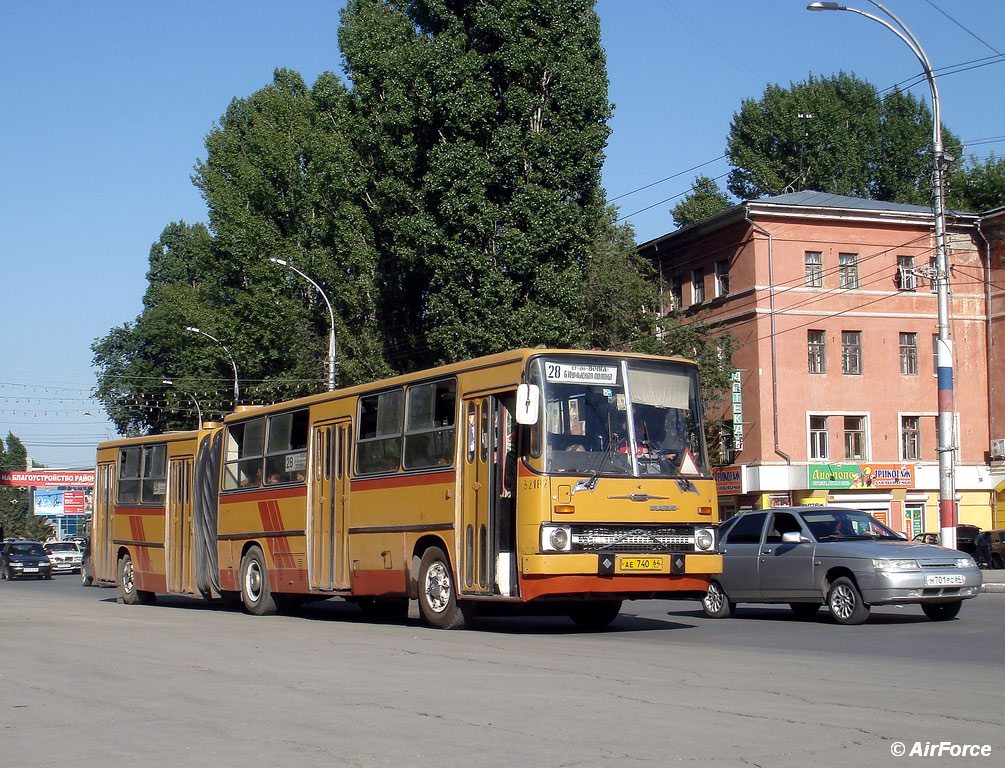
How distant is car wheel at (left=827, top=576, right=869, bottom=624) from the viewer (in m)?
15.7

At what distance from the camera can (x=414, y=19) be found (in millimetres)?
38125

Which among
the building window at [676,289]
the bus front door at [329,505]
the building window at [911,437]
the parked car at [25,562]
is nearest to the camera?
the bus front door at [329,505]

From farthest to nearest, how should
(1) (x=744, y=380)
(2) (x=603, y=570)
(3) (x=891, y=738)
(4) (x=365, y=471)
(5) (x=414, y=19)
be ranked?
(1) (x=744, y=380) < (5) (x=414, y=19) < (4) (x=365, y=471) < (2) (x=603, y=570) < (3) (x=891, y=738)

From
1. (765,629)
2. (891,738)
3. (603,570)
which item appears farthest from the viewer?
(765,629)

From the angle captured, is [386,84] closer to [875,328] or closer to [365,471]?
[875,328]

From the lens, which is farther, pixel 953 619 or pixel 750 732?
pixel 953 619

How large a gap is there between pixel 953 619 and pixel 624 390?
609 cm

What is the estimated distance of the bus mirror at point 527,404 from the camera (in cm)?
1336

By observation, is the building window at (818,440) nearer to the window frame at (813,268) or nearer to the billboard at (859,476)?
the billboard at (859,476)

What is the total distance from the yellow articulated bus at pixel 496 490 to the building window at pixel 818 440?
27835 millimetres

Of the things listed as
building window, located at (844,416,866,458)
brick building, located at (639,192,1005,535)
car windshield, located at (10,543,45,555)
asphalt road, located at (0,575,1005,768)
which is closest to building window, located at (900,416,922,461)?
brick building, located at (639,192,1005,535)

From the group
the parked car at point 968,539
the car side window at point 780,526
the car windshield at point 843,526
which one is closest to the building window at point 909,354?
the parked car at point 968,539

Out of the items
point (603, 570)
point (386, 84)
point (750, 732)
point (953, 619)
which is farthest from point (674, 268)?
point (750, 732)

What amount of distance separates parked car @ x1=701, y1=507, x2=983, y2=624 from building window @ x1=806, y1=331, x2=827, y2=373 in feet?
91.5
